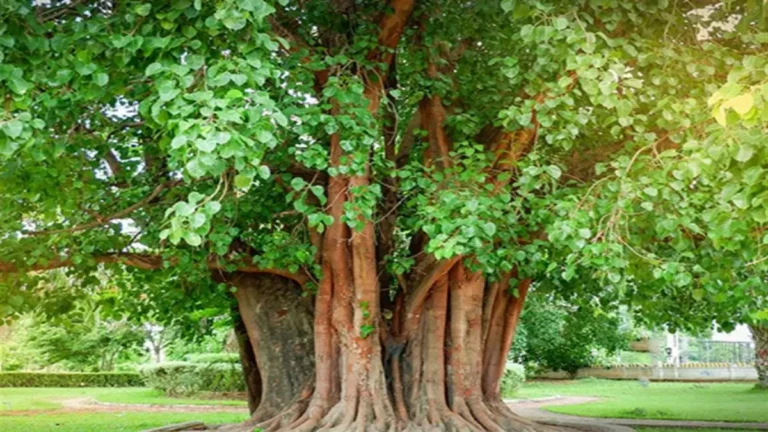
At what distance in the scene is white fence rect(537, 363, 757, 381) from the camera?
32662 mm

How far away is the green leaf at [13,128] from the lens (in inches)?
198

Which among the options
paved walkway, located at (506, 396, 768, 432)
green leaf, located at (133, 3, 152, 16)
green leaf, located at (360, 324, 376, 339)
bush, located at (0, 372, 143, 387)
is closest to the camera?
green leaf, located at (133, 3, 152, 16)

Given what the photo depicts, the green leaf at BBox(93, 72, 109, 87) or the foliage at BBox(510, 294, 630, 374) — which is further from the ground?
the green leaf at BBox(93, 72, 109, 87)

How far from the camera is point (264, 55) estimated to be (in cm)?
558

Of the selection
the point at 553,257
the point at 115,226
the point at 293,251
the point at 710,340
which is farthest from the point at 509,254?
the point at 710,340

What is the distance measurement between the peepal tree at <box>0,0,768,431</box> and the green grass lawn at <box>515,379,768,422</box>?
5915 mm

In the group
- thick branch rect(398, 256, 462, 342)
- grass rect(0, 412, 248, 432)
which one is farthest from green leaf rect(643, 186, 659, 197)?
grass rect(0, 412, 248, 432)

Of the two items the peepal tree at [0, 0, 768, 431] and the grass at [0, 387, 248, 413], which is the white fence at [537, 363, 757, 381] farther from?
the peepal tree at [0, 0, 768, 431]

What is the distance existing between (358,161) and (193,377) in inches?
658

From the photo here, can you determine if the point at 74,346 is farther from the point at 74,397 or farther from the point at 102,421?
the point at 102,421

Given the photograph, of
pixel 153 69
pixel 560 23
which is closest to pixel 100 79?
pixel 153 69

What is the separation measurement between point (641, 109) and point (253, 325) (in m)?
5.47

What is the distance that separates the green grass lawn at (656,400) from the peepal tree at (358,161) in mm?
5915

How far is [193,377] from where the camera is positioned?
2250cm
